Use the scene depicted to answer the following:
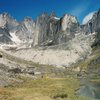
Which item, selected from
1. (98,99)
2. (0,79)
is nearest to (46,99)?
(98,99)

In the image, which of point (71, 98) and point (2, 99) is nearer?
point (2, 99)

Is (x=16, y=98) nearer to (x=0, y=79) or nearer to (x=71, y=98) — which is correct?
(x=71, y=98)

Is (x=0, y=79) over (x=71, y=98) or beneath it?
over

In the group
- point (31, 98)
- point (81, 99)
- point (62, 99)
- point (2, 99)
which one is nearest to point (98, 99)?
point (81, 99)

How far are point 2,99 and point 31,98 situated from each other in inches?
309

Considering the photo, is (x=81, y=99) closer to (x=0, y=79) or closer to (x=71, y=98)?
(x=71, y=98)

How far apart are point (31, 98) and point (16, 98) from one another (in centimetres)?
381

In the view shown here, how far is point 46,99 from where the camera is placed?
72000mm

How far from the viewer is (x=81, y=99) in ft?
239

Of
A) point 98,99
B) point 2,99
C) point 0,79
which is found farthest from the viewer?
point 0,79

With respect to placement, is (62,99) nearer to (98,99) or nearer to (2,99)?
(98,99)

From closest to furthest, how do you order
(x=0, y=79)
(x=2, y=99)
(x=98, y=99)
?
(x=2, y=99) < (x=98, y=99) < (x=0, y=79)

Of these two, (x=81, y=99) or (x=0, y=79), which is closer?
(x=81, y=99)

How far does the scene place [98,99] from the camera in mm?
74250
